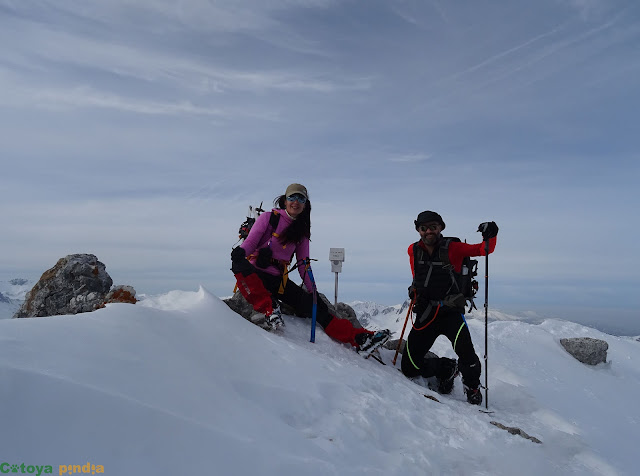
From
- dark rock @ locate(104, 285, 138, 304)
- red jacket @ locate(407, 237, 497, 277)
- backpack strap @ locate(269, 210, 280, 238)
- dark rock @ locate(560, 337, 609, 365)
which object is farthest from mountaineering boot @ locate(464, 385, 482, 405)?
dark rock @ locate(560, 337, 609, 365)

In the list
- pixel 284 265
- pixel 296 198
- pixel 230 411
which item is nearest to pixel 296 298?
pixel 284 265

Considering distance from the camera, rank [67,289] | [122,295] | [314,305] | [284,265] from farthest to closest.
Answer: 1. [67,289]
2. [284,265]
3. [314,305]
4. [122,295]

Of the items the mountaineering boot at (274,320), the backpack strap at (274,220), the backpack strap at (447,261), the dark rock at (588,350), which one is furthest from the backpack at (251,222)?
the dark rock at (588,350)

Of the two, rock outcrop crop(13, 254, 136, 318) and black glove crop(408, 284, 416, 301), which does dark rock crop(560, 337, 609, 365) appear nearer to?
black glove crop(408, 284, 416, 301)

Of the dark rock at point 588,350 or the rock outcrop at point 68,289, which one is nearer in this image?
the rock outcrop at point 68,289

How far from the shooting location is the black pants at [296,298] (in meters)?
7.18

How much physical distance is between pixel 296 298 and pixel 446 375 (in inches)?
121

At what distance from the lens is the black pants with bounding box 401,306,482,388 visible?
670 cm

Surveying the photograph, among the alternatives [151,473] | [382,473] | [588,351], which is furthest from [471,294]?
[588,351]

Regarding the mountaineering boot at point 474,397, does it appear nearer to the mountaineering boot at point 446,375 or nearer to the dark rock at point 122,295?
the mountaineering boot at point 446,375

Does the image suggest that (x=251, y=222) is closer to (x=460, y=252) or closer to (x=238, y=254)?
(x=238, y=254)

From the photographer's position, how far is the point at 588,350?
38.1 ft

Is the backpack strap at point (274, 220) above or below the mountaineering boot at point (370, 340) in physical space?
above

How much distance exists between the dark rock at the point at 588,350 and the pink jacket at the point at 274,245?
30.3ft
